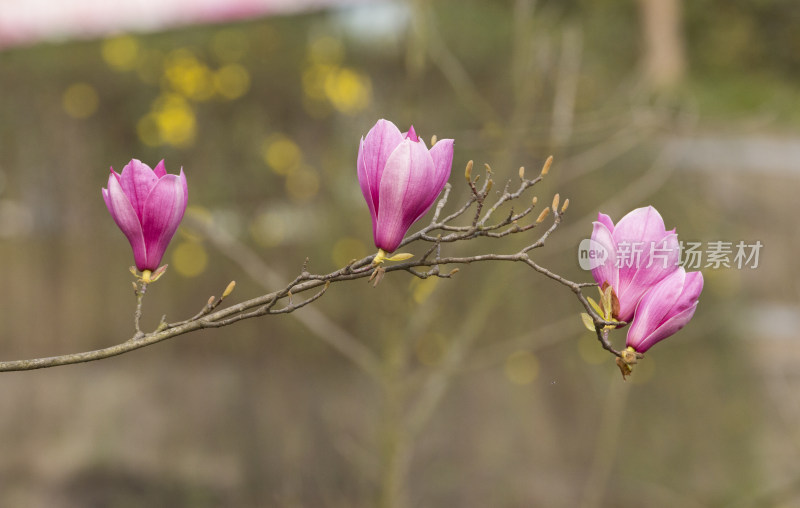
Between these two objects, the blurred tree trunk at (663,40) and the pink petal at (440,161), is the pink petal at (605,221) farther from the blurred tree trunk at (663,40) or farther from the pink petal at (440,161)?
the blurred tree trunk at (663,40)

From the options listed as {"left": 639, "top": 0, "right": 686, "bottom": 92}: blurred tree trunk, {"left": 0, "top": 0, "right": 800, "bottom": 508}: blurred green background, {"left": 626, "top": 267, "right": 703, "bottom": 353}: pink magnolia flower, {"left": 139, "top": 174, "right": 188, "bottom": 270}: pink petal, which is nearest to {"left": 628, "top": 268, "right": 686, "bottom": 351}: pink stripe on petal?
{"left": 626, "top": 267, "right": 703, "bottom": 353}: pink magnolia flower

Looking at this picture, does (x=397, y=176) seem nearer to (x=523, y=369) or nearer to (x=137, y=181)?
(x=137, y=181)

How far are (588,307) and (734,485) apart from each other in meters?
1.35

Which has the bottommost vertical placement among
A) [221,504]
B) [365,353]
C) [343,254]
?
[221,504]

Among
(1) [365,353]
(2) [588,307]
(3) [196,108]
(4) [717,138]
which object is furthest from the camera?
(4) [717,138]

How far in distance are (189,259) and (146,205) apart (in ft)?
3.87

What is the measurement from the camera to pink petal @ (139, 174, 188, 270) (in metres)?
0.26

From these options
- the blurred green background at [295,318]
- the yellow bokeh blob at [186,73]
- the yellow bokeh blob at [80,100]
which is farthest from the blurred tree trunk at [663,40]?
the yellow bokeh blob at [80,100]

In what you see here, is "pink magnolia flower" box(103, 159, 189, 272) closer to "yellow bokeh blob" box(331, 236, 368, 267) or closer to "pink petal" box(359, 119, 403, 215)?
"pink petal" box(359, 119, 403, 215)

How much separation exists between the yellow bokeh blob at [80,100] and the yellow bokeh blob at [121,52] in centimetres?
6

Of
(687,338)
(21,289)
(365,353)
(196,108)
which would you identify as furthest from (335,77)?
(687,338)

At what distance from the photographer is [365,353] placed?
1189mm

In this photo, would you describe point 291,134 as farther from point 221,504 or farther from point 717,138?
point 717,138

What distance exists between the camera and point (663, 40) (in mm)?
2117
